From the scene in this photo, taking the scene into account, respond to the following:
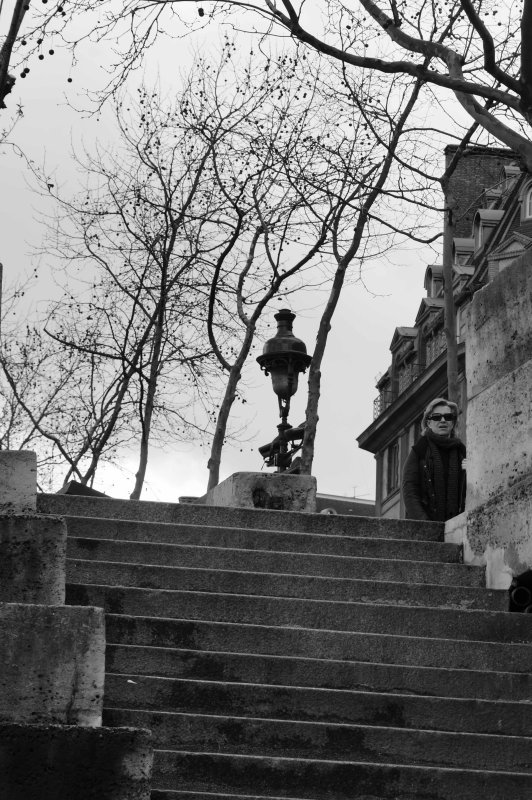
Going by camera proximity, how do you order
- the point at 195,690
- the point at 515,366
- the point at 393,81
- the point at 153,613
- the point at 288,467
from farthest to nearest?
the point at 393,81, the point at 288,467, the point at 515,366, the point at 153,613, the point at 195,690

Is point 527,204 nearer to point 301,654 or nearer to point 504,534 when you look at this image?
point 504,534

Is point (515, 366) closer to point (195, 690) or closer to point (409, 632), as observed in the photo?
point (409, 632)

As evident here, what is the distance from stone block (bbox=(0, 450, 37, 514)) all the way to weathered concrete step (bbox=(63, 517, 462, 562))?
179 cm

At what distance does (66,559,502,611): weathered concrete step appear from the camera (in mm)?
8945

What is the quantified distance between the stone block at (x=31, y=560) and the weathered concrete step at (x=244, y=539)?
2.50m

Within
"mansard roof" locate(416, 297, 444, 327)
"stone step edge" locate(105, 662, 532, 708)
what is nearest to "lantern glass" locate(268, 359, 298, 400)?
"stone step edge" locate(105, 662, 532, 708)

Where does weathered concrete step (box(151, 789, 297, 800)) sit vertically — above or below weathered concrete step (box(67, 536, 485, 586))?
below

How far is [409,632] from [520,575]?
1.06 meters

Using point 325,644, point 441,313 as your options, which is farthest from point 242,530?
point 441,313

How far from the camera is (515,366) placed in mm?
10180

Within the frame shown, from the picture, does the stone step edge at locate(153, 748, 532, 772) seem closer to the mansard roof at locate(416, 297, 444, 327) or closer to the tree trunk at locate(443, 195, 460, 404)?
the tree trunk at locate(443, 195, 460, 404)

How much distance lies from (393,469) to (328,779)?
46656mm

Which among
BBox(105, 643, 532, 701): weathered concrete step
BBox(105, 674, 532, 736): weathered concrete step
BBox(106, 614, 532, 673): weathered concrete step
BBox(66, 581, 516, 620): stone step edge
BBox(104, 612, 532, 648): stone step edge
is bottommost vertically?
BBox(105, 674, 532, 736): weathered concrete step

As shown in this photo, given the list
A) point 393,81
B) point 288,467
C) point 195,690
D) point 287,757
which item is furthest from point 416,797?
point 393,81
